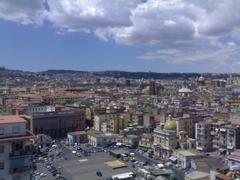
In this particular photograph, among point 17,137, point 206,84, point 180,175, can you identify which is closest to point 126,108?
point 180,175

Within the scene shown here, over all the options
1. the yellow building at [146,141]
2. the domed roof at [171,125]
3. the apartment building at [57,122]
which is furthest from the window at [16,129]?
the apartment building at [57,122]

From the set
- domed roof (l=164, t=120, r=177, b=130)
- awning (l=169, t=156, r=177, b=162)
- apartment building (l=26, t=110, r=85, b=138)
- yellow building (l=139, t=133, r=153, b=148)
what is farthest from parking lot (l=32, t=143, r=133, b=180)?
apartment building (l=26, t=110, r=85, b=138)

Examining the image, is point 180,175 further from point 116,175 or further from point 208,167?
point 116,175

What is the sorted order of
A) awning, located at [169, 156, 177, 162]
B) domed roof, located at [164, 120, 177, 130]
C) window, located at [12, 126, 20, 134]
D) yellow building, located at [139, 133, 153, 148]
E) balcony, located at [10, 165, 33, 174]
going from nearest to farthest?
balcony, located at [10, 165, 33, 174] → window, located at [12, 126, 20, 134] → awning, located at [169, 156, 177, 162] → domed roof, located at [164, 120, 177, 130] → yellow building, located at [139, 133, 153, 148]

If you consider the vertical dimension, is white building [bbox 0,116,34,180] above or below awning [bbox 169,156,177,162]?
above

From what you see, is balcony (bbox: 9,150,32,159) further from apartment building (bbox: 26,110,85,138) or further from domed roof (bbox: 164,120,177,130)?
apartment building (bbox: 26,110,85,138)

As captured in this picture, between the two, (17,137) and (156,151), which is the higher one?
(17,137)

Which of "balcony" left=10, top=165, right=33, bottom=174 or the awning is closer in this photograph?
"balcony" left=10, top=165, right=33, bottom=174

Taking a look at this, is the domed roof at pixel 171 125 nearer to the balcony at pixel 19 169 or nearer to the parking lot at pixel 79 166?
the parking lot at pixel 79 166
